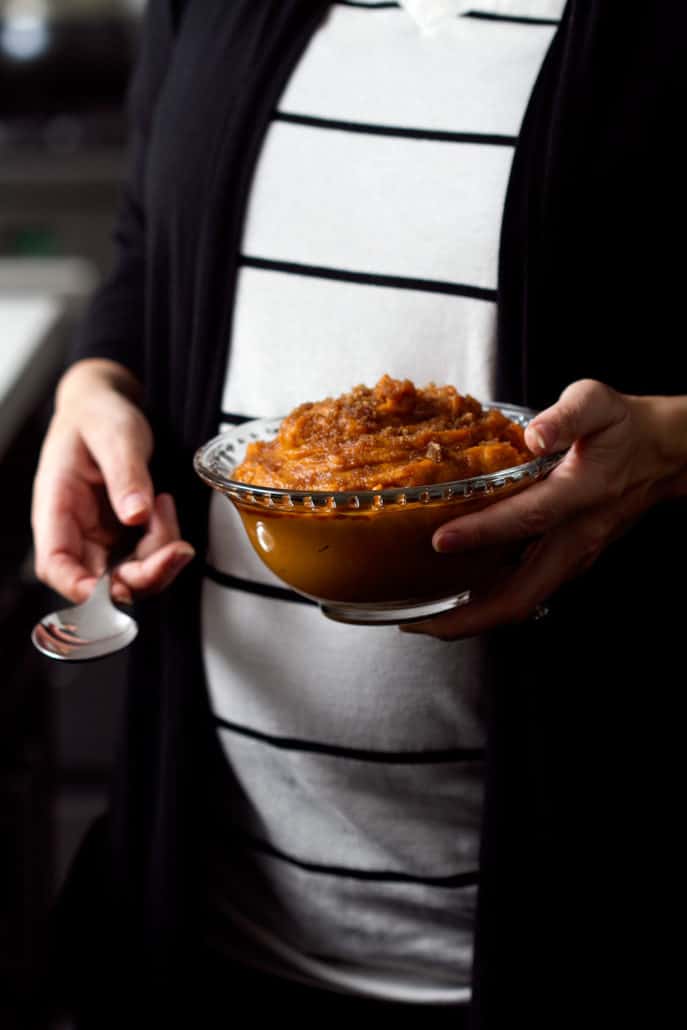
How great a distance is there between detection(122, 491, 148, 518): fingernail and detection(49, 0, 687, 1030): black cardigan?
4.5 inches

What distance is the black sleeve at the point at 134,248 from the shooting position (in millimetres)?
1047

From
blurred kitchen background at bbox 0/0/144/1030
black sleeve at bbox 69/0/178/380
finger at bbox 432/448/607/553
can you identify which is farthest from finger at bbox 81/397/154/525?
blurred kitchen background at bbox 0/0/144/1030

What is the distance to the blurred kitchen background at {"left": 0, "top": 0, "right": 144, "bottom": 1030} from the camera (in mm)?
1460

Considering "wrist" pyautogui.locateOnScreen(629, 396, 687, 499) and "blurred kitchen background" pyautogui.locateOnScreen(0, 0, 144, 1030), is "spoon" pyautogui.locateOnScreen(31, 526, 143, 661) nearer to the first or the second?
"wrist" pyautogui.locateOnScreen(629, 396, 687, 499)

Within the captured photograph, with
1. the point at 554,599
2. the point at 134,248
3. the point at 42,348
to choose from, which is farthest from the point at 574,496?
the point at 42,348

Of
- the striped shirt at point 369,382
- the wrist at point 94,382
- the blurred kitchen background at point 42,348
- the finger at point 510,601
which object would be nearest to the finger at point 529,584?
the finger at point 510,601

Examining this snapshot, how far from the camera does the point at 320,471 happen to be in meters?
0.71

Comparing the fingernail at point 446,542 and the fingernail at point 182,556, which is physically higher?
the fingernail at point 446,542

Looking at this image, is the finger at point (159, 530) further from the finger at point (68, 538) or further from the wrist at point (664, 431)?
the wrist at point (664, 431)

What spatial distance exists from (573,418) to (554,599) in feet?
0.74

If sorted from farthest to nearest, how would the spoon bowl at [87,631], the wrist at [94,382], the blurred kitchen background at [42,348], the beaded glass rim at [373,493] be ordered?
1. the blurred kitchen background at [42,348]
2. the wrist at [94,382]
3. the spoon bowl at [87,631]
4. the beaded glass rim at [373,493]

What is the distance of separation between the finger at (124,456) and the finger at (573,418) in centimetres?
29

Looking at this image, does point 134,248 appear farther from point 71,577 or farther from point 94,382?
point 71,577

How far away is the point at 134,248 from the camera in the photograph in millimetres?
1102
